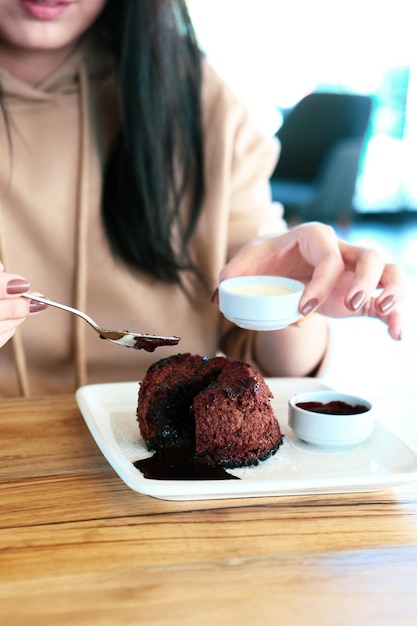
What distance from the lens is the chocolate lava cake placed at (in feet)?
3.40

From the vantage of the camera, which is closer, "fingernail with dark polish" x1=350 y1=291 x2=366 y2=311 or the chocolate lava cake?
the chocolate lava cake

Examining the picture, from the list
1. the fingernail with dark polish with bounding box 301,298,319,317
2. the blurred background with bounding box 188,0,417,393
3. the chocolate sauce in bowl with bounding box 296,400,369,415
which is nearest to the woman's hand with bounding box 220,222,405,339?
the fingernail with dark polish with bounding box 301,298,319,317

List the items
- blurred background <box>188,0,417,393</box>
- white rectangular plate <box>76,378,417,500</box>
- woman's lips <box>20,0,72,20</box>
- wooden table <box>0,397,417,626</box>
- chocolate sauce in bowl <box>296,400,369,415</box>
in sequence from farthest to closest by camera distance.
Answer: blurred background <box>188,0,417,393</box> → woman's lips <box>20,0,72,20</box> → chocolate sauce in bowl <box>296,400,369,415</box> → white rectangular plate <box>76,378,417,500</box> → wooden table <box>0,397,417,626</box>

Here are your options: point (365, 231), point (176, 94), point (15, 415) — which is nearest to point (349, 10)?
point (365, 231)

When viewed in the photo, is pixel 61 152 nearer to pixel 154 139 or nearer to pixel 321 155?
pixel 154 139

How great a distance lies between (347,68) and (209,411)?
7.25 m

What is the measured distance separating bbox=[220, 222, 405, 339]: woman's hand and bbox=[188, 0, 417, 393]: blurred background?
537 centimetres

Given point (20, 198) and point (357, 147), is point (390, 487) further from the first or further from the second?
point (357, 147)

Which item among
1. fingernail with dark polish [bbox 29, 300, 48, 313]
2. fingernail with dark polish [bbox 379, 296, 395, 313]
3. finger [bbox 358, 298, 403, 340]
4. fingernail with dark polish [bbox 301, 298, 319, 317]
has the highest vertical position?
fingernail with dark polish [bbox 29, 300, 48, 313]

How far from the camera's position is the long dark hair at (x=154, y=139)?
1.62 m

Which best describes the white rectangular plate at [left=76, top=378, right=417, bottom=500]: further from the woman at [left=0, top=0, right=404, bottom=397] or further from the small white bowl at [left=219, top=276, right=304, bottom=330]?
the woman at [left=0, top=0, right=404, bottom=397]

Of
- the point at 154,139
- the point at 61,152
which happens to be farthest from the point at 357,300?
the point at 61,152

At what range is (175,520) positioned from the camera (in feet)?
2.93

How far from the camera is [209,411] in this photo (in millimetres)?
1045
